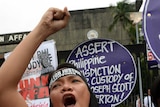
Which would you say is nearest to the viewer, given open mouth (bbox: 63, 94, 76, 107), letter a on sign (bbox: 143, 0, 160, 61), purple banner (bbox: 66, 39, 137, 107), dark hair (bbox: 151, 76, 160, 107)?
open mouth (bbox: 63, 94, 76, 107)

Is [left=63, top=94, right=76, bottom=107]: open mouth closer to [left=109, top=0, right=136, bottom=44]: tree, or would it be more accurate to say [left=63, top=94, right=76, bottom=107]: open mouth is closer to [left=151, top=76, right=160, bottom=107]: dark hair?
[left=151, top=76, right=160, bottom=107]: dark hair

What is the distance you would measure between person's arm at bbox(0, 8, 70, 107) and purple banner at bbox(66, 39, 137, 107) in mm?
2972

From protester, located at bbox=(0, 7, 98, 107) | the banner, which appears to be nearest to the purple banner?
the banner

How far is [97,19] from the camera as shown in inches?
1586

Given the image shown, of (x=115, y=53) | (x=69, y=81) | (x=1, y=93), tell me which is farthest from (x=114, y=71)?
(x=1, y=93)

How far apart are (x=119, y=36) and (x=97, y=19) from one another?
300 centimetres

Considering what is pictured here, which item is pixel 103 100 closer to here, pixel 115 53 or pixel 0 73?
A: pixel 115 53

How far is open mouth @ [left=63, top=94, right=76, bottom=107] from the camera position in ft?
5.75

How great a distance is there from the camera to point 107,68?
454 centimetres

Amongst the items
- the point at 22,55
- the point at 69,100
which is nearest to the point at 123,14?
the point at 69,100

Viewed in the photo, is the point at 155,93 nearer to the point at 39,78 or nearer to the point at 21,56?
the point at 21,56

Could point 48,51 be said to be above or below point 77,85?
above

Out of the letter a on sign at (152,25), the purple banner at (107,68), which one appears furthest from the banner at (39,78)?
the letter a on sign at (152,25)

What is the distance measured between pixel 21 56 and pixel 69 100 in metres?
0.50
